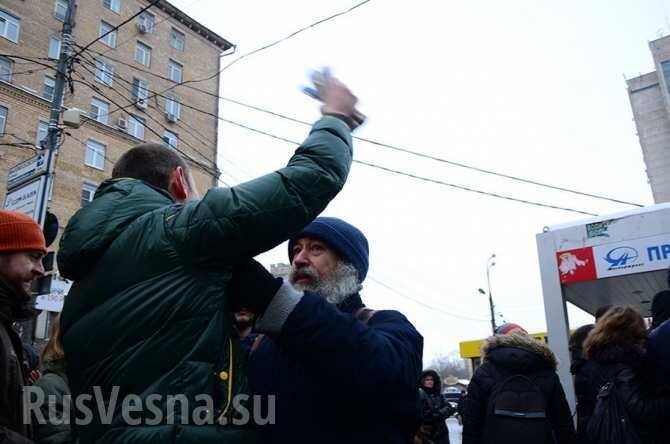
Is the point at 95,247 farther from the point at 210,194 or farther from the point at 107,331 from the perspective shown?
the point at 210,194

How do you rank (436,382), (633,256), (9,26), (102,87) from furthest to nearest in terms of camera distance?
(102,87), (9,26), (436,382), (633,256)

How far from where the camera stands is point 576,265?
6227 mm

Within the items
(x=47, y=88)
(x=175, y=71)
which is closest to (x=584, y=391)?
(x=47, y=88)

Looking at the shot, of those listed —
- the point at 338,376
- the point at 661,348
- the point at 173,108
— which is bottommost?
the point at 338,376

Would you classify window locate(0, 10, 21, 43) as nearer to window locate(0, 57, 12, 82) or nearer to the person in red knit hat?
window locate(0, 57, 12, 82)

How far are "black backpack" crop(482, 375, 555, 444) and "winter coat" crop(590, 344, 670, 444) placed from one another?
52 cm

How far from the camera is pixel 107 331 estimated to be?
131 centimetres

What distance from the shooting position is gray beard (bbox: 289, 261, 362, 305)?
1900mm

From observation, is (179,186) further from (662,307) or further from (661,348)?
(662,307)

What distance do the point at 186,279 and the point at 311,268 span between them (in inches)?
28.5

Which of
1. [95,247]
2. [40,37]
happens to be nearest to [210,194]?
[95,247]

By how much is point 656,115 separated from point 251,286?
2713 inches

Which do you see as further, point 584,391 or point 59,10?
point 59,10

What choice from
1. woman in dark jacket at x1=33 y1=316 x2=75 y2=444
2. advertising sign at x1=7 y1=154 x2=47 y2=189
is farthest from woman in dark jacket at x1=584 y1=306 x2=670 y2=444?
advertising sign at x1=7 y1=154 x2=47 y2=189
